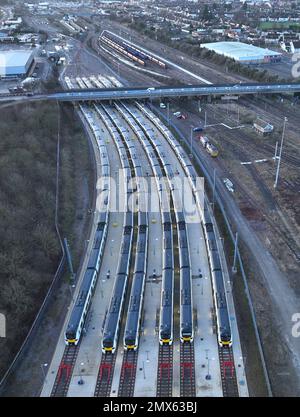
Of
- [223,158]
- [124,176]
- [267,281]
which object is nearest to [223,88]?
[223,158]

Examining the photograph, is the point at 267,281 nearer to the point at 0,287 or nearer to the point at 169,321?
the point at 169,321

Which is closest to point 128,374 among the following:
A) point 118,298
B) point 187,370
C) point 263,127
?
point 187,370

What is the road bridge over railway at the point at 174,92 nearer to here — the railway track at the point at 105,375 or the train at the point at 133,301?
the train at the point at 133,301

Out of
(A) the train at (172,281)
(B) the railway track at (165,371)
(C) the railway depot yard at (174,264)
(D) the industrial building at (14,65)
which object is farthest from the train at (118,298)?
(D) the industrial building at (14,65)

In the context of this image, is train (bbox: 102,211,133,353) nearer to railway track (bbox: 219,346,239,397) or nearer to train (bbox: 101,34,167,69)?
railway track (bbox: 219,346,239,397)

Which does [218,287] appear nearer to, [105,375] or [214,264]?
[214,264]
